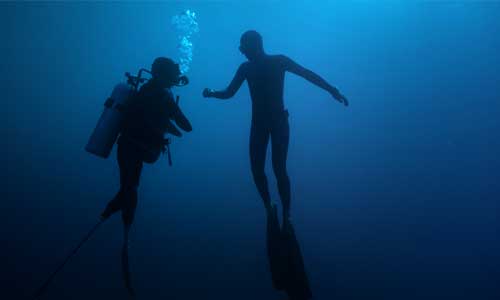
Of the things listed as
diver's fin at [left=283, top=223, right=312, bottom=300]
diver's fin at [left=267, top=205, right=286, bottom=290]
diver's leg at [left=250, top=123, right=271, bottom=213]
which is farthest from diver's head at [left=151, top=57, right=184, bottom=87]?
diver's fin at [left=283, top=223, right=312, bottom=300]

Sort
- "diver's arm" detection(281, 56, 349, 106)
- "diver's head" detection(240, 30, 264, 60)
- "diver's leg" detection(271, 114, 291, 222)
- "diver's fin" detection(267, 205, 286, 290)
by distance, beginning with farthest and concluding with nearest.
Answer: "diver's head" detection(240, 30, 264, 60) < "diver's arm" detection(281, 56, 349, 106) < "diver's leg" detection(271, 114, 291, 222) < "diver's fin" detection(267, 205, 286, 290)

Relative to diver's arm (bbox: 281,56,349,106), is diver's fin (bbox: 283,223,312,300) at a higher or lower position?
lower

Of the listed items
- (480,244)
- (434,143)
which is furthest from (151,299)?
(434,143)

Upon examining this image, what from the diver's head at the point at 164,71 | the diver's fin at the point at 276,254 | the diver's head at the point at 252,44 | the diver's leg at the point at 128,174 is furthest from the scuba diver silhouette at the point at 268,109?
the diver's leg at the point at 128,174

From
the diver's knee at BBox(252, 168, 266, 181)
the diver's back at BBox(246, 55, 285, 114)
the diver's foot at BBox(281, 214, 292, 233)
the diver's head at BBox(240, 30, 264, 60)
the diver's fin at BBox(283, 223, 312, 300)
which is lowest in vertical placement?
the diver's fin at BBox(283, 223, 312, 300)

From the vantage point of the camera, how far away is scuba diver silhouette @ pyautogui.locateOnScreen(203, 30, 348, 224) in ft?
14.6

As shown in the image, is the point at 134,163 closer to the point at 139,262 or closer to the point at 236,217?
the point at 139,262

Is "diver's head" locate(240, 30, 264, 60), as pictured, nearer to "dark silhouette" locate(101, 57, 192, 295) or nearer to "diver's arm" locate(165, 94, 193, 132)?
"dark silhouette" locate(101, 57, 192, 295)

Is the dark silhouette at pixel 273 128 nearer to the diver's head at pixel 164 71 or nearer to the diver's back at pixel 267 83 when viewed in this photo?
the diver's back at pixel 267 83

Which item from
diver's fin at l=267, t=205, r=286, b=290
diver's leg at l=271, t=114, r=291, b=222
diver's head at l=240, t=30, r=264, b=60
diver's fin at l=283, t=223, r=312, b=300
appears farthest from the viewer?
diver's head at l=240, t=30, r=264, b=60

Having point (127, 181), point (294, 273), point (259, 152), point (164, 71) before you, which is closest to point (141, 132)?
point (127, 181)

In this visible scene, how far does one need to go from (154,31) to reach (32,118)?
20.1 m

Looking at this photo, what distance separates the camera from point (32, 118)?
139 ft

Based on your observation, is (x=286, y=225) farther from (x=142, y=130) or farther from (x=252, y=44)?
(x=252, y=44)
